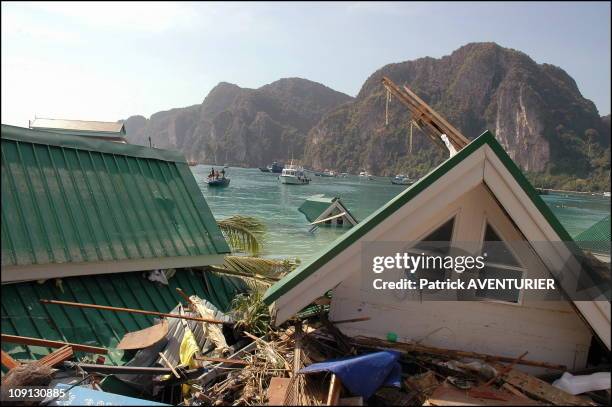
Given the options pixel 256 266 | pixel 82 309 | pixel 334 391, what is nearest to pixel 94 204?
pixel 82 309

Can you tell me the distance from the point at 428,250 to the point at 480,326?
1.21 metres

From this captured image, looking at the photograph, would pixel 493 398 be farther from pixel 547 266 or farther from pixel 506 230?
pixel 506 230

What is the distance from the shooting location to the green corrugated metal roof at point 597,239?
596 centimetres

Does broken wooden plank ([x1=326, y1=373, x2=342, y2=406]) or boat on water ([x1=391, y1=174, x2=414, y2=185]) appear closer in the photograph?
broken wooden plank ([x1=326, y1=373, x2=342, y2=406])

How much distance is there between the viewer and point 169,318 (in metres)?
7.05

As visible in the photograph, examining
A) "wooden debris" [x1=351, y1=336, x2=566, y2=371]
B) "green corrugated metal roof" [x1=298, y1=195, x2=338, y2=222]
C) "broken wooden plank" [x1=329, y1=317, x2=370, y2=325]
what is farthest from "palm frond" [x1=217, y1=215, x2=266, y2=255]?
"green corrugated metal roof" [x1=298, y1=195, x2=338, y2=222]

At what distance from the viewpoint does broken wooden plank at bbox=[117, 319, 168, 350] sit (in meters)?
6.41

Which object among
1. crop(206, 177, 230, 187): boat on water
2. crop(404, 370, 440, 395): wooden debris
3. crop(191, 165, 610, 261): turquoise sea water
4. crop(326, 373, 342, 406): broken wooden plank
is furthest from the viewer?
crop(206, 177, 230, 187): boat on water

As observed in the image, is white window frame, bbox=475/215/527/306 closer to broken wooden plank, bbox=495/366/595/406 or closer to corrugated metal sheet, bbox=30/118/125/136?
broken wooden plank, bbox=495/366/595/406

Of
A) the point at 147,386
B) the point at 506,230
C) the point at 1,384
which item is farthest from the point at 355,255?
the point at 1,384

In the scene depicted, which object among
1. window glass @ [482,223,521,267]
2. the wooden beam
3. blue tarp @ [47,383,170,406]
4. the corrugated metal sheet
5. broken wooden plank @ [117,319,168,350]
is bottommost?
blue tarp @ [47,383,170,406]

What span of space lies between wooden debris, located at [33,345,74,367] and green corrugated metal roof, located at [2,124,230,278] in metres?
1.58

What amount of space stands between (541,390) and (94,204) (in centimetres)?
761

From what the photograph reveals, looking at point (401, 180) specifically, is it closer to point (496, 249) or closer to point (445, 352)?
point (496, 249)
